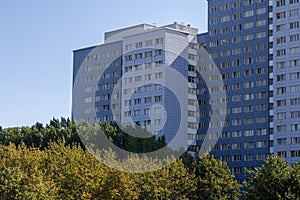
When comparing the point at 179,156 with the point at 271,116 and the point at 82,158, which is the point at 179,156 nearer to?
the point at 82,158

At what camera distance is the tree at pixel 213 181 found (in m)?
70.2

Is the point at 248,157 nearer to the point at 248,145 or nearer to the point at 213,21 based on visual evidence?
the point at 248,145

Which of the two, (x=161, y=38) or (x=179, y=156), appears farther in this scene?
(x=161, y=38)

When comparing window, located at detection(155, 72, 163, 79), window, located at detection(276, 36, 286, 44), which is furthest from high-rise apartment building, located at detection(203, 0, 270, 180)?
window, located at detection(155, 72, 163, 79)

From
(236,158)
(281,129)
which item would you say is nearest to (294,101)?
(281,129)

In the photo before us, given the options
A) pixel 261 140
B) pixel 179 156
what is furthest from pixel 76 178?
pixel 261 140

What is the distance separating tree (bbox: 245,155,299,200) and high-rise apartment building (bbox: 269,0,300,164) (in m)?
58.2

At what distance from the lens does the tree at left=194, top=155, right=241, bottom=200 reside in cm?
7025

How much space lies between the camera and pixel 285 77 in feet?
391

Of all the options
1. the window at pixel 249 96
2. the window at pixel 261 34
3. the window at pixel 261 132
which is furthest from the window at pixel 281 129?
the window at pixel 261 34

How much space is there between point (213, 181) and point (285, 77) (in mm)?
53099

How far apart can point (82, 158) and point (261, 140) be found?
201ft

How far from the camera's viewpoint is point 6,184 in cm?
5694

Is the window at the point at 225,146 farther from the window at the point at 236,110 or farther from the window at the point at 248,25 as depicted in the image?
the window at the point at 248,25
